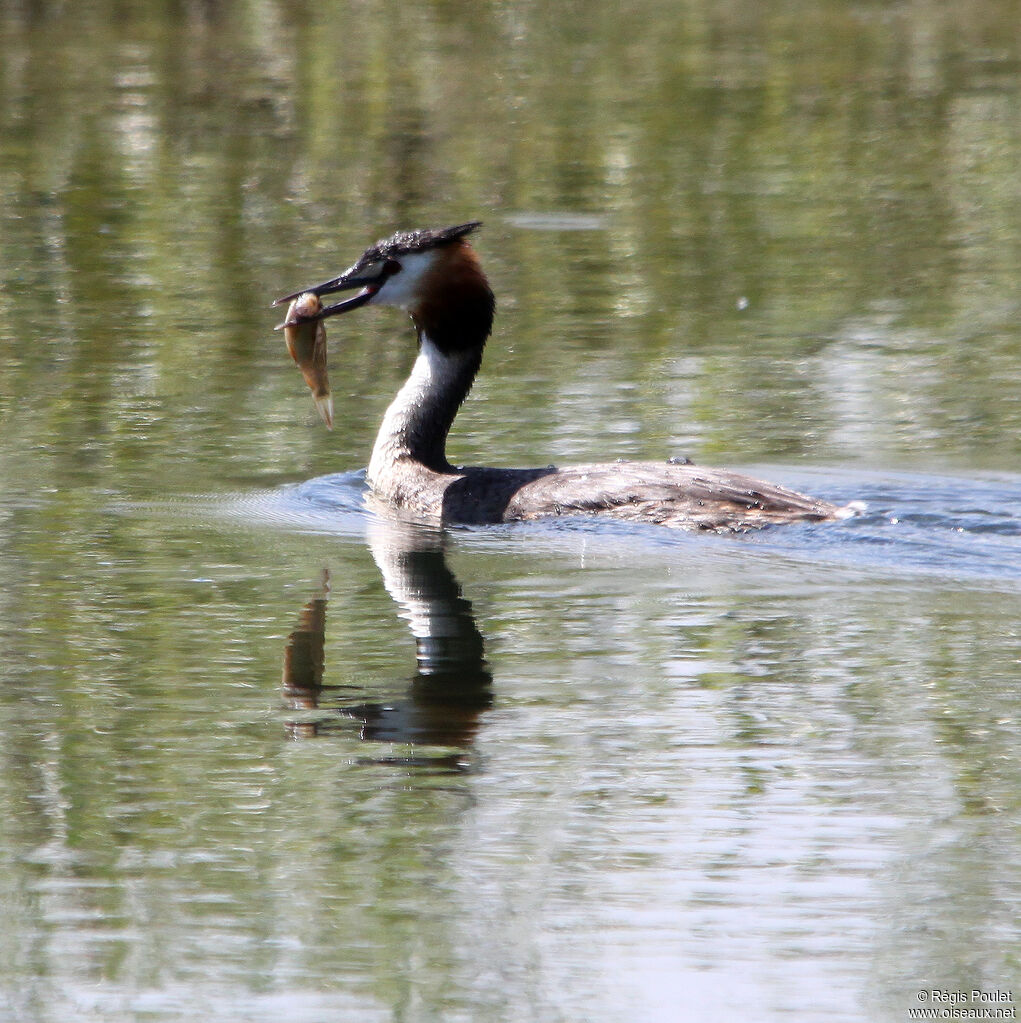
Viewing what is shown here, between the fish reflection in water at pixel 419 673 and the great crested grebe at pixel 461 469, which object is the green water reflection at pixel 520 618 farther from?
the great crested grebe at pixel 461 469

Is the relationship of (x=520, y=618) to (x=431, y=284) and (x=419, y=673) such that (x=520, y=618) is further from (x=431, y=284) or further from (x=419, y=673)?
(x=431, y=284)

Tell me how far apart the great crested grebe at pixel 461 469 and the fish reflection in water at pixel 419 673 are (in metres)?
0.64

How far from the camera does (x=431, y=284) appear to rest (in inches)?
399

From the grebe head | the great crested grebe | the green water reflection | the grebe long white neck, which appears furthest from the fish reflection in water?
the grebe head

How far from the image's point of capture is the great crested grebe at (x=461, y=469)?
9.04 metres

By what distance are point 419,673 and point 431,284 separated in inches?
134

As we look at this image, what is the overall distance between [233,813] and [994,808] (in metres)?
2.11

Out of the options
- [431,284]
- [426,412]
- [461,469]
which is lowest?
[461,469]

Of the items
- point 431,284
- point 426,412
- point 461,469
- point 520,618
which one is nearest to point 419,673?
point 520,618

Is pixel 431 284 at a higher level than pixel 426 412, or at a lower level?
higher

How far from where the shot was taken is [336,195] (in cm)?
1745

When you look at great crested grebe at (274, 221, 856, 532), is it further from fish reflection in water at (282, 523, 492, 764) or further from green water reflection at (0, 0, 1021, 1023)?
fish reflection in water at (282, 523, 492, 764)

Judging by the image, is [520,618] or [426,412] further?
[426,412]

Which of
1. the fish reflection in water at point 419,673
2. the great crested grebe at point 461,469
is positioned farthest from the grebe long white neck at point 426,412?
the fish reflection in water at point 419,673
